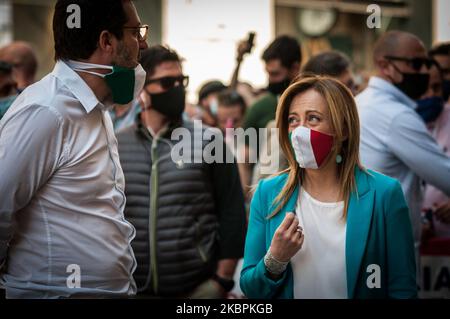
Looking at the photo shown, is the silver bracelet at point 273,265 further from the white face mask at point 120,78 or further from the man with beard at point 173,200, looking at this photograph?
the man with beard at point 173,200

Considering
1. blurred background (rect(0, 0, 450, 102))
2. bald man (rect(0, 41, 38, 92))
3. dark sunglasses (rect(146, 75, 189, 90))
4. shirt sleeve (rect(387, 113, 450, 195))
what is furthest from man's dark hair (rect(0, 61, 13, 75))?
shirt sleeve (rect(387, 113, 450, 195))

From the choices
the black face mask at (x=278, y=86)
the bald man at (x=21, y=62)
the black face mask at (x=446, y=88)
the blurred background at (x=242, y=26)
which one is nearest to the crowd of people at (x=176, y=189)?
the blurred background at (x=242, y=26)

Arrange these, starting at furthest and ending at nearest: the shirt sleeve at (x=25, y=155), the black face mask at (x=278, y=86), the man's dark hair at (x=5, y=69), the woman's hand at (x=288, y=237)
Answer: the black face mask at (x=278, y=86)
the man's dark hair at (x=5, y=69)
the woman's hand at (x=288, y=237)
the shirt sleeve at (x=25, y=155)

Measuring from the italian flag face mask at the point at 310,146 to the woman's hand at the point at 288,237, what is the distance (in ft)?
0.99

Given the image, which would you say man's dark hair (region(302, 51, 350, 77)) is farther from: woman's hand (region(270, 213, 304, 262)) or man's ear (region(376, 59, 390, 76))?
woman's hand (region(270, 213, 304, 262))

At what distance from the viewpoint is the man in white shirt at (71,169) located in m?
2.26

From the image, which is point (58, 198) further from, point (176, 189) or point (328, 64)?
point (328, 64)

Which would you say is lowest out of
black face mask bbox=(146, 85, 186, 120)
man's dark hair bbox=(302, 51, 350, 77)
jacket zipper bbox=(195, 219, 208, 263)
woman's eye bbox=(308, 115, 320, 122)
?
jacket zipper bbox=(195, 219, 208, 263)

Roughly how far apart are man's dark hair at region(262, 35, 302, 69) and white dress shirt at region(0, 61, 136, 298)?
2598 mm

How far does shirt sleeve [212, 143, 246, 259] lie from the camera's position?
3653 millimetres

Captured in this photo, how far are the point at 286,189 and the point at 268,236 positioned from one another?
20 centimetres

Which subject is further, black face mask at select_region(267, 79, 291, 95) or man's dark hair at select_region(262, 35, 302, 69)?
man's dark hair at select_region(262, 35, 302, 69)

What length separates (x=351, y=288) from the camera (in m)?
2.63

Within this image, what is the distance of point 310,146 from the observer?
2.68 metres
